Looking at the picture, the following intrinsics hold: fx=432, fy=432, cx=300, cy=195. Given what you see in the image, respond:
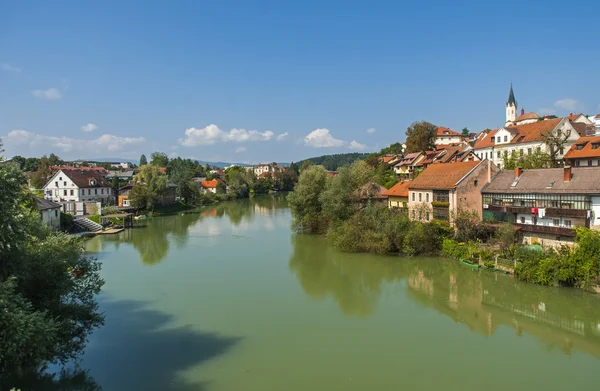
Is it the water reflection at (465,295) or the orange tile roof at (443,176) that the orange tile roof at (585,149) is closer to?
the orange tile roof at (443,176)

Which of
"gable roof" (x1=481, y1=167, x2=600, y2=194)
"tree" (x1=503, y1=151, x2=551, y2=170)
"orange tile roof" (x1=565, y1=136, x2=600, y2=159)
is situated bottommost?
"gable roof" (x1=481, y1=167, x2=600, y2=194)

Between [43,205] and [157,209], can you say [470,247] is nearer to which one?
[43,205]

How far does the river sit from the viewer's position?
40.7ft

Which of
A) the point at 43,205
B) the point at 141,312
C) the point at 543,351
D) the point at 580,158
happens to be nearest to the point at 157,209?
the point at 43,205

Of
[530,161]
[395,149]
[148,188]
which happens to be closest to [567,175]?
[530,161]

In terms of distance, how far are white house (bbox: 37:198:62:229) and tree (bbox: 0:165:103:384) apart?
67.6 ft

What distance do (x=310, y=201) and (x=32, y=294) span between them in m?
26.3

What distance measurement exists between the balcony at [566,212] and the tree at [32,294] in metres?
22.1

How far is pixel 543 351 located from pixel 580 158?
24005 mm

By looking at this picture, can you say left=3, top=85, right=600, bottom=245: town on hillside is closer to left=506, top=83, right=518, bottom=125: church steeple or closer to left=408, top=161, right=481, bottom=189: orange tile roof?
left=408, top=161, right=481, bottom=189: orange tile roof

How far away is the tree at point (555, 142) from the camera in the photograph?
32.6 m

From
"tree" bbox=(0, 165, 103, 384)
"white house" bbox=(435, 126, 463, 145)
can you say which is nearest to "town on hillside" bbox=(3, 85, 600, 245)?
A: "tree" bbox=(0, 165, 103, 384)

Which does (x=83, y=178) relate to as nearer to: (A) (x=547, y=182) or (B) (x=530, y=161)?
(B) (x=530, y=161)

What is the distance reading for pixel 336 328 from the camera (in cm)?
1617
